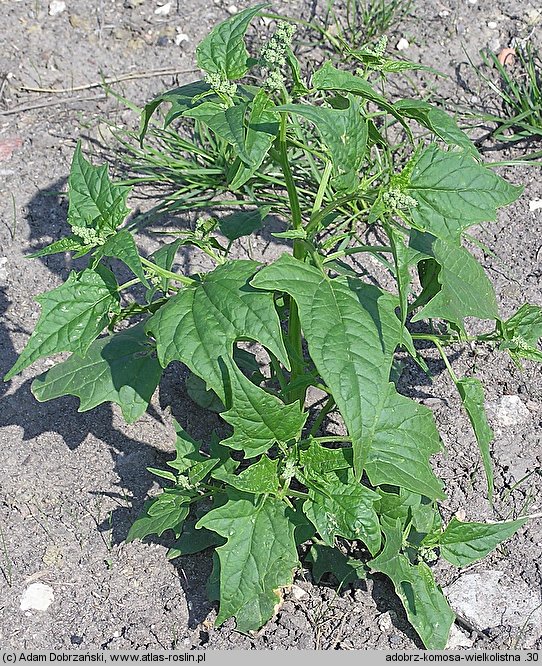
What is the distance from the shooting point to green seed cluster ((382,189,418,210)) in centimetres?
184

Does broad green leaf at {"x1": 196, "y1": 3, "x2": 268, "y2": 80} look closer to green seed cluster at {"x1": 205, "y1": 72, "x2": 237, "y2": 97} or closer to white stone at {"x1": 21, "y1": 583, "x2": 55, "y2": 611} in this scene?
green seed cluster at {"x1": 205, "y1": 72, "x2": 237, "y2": 97}

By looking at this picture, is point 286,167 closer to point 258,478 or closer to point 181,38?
point 258,478

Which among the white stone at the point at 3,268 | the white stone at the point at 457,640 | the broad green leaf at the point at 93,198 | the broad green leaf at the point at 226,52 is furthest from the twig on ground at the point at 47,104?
the white stone at the point at 457,640

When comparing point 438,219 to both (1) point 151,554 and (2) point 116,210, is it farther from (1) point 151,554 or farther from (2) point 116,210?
(1) point 151,554

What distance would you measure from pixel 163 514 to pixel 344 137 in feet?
3.88

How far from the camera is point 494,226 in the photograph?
3529 mm

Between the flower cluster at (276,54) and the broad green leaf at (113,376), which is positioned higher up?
the flower cluster at (276,54)

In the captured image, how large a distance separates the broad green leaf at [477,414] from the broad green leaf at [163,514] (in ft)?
2.67

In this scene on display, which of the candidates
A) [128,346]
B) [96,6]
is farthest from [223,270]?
[96,6]

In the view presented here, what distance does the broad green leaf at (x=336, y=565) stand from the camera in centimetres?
252

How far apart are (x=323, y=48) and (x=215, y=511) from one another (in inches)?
103

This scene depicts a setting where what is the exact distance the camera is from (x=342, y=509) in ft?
6.91

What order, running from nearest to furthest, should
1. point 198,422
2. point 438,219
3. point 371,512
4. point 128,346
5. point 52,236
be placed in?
point 438,219 → point 371,512 → point 128,346 → point 198,422 → point 52,236

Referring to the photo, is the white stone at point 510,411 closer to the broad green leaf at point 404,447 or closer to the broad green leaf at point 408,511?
the broad green leaf at point 408,511
